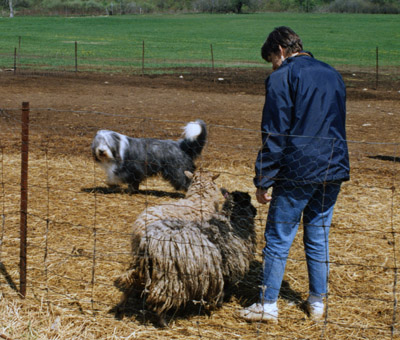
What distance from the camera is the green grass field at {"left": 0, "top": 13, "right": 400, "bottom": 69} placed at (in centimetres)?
3231

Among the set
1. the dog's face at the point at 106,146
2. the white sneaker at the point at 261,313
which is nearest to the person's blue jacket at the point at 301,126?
the white sneaker at the point at 261,313

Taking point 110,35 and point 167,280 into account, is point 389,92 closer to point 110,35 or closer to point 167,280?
point 167,280

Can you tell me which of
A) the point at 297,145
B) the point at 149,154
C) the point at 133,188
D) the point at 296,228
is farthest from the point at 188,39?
the point at 297,145

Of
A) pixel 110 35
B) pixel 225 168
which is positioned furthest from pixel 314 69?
pixel 110 35

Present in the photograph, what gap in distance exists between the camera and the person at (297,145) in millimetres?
3822

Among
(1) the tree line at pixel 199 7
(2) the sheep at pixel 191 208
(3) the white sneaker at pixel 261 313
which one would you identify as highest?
(1) the tree line at pixel 199 7

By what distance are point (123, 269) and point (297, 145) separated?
2.20 m

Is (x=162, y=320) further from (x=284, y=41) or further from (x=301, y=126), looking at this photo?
(x=284, y=41)

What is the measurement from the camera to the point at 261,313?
4.21 meters

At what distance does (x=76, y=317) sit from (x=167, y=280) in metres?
0.86

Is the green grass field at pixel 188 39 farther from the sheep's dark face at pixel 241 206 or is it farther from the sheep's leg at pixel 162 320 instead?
the sheep's leg at pixel 162 320

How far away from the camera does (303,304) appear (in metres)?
4.56

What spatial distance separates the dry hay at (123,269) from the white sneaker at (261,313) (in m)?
0.06

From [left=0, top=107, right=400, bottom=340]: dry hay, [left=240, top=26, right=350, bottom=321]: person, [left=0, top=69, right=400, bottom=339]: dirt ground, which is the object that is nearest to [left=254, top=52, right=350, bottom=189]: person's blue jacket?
[left=240, top=26, right=350, bottom=321]: person
